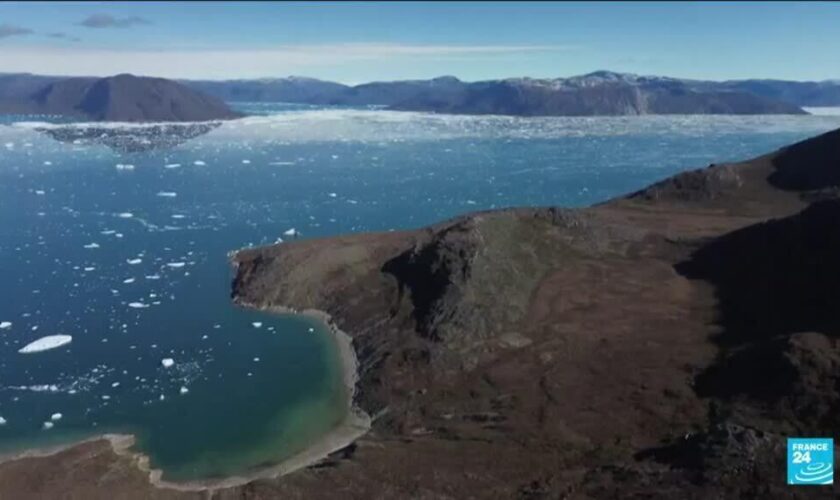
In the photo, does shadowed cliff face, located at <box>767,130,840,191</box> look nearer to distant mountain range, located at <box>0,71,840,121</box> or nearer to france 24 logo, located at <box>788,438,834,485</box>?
france 24 logo, located at <box>788,438,834,485</box>

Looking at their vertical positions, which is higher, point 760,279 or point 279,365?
point 760,279

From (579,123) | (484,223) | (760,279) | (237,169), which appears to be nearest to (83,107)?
(237,169)

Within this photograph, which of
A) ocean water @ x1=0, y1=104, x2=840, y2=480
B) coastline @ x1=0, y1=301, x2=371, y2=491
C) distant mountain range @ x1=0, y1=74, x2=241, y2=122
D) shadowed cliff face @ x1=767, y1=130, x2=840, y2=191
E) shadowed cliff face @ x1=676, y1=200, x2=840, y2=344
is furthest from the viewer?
distant mountain range @ x1=0, y1=74, x2=241, y2=122

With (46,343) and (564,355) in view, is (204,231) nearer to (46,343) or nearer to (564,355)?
(46,343)

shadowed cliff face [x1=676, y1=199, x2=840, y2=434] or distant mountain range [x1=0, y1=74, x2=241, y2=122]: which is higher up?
distant mountain range [x1=0, y1=74, x2=241, y2=122]

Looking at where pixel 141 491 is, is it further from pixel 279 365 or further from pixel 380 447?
pixel 279 365

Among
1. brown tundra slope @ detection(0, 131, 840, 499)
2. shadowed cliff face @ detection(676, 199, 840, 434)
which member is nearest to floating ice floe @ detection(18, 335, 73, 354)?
brown tundra slope @ detection(0, 131, 840, 499)

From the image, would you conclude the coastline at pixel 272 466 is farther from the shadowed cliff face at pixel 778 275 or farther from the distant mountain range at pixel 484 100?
the distant mountain range at pixel 484 100
